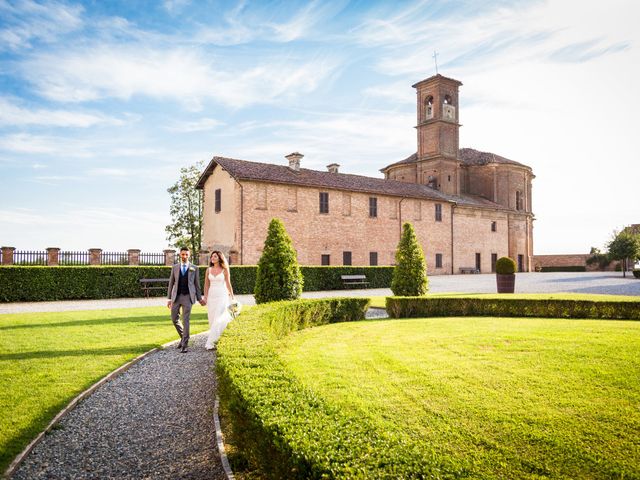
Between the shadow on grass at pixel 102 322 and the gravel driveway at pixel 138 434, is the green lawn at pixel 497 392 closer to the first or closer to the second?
the gravel driveway at pixel 138 434

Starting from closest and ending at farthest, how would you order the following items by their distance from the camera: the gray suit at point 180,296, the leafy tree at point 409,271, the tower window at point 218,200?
the gray suit at point 180,296, the leafy tree at point 409,271, the tower window at point 218,200

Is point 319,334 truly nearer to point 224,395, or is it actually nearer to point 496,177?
point 224,395

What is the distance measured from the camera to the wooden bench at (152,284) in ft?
68.8

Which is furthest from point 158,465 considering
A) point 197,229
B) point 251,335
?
point 197,229

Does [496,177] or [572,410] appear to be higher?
[496,177]

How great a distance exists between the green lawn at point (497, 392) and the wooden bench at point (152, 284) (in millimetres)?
12706

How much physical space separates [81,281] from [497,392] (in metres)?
18.8

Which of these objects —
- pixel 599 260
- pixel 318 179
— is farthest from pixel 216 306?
pixel 599 260

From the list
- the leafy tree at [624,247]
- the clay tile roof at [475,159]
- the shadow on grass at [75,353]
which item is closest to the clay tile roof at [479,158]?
the clay tile roof at [475,159]

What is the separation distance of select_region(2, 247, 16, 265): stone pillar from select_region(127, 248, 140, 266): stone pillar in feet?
16.4

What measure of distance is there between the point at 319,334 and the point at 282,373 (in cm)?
665

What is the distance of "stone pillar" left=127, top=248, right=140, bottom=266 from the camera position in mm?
23719

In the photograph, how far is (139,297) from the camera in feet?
68.8

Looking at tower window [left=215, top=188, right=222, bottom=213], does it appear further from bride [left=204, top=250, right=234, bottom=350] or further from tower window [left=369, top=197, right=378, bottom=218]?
bride [left=204, top=250, right=234, bottom=350]
